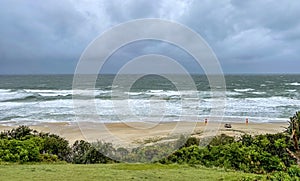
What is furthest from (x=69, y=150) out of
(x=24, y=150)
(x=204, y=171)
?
(x=204, y=171)

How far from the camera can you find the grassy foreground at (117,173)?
20.6ft

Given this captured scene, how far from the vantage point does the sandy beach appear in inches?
747

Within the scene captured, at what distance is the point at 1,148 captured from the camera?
27.7 ft

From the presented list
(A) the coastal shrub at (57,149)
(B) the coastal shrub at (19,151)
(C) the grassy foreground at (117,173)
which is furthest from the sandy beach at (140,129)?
(C) the grassy foreground at (117,173)

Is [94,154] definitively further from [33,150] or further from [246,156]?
[246,156]

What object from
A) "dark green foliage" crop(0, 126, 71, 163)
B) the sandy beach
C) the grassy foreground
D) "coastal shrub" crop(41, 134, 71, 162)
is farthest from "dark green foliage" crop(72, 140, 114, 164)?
the sandy beach

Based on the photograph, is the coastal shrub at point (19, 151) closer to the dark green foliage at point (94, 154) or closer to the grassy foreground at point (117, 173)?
the grassy foreground at point (117, 173)

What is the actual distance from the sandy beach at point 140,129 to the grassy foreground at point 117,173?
10257mm

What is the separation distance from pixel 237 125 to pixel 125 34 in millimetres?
17803

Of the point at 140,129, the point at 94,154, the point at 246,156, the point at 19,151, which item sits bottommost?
the point at 140,129

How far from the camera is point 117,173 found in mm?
6652

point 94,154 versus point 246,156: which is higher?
point 246,156

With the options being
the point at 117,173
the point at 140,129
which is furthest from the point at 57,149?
the point at 140,129

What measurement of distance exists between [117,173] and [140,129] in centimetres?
1509
